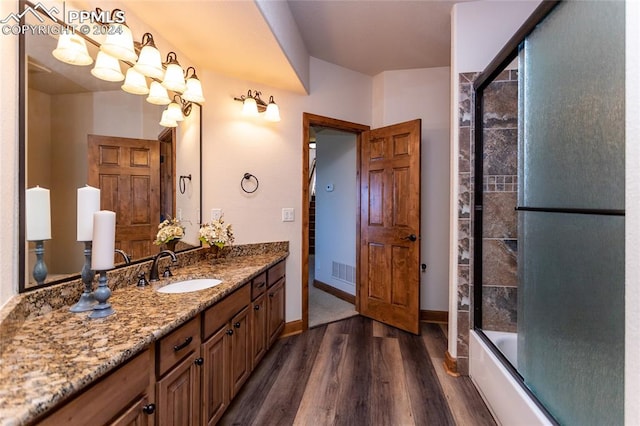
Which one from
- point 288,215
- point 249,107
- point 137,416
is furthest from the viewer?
point 288,215

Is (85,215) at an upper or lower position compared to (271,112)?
lower

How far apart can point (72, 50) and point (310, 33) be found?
6.16 ft

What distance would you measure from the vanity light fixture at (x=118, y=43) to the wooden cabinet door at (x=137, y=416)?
5.07 ft

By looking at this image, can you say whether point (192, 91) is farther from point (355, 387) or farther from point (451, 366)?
point (451, 366)

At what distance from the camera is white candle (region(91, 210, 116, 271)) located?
1.12 metres

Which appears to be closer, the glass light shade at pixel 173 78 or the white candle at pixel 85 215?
the white candle at pixel 85 215

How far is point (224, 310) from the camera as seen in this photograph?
64.7 inches

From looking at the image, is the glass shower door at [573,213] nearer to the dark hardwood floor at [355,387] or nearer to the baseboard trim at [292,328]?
the dark hardwood floor at [355,387]

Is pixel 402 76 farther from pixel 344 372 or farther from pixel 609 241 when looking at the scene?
pixel 344 372

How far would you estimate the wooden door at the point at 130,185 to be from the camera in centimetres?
153

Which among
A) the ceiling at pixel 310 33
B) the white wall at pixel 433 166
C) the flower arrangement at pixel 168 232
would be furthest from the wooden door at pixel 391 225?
the flower arrangement at pixel 168 232

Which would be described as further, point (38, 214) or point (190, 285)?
point (190, 285)

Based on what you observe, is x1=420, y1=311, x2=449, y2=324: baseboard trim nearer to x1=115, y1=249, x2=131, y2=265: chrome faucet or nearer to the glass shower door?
the glass shower door

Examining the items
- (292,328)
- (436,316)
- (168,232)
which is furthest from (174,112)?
(436,316)
